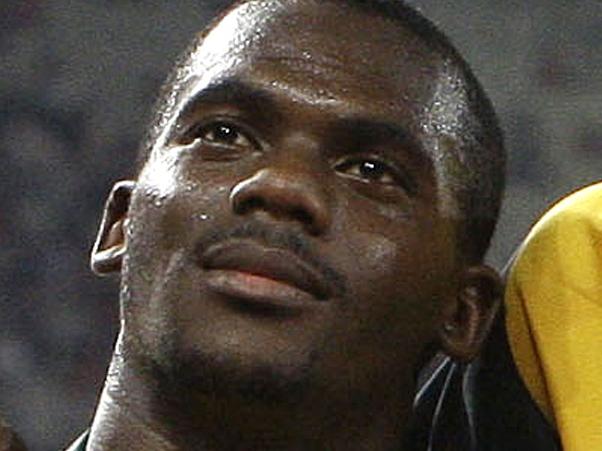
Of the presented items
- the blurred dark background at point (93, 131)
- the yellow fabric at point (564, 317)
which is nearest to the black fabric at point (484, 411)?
the yellow fabric at point (564, 317)

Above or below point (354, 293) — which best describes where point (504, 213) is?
below

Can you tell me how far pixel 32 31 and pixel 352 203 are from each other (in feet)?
3.09

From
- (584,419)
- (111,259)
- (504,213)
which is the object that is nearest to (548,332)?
(584,419)

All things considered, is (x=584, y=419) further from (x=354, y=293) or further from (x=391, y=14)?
(x=391, y=14)

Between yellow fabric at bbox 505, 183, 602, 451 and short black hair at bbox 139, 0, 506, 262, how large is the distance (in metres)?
0.03

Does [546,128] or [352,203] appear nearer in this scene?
[352,203]

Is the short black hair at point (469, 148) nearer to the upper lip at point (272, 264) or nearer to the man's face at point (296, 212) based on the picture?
the man's face at point (296, 212)

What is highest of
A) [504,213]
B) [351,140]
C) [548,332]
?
[351,140]

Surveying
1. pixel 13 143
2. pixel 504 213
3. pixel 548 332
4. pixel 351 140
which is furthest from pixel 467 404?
pixel 13 143

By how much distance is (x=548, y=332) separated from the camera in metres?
1.21

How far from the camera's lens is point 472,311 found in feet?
4.07

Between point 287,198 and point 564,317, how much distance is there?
18cm

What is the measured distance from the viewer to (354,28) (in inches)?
48.3

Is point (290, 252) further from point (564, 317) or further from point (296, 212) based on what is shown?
point (564, 317)
